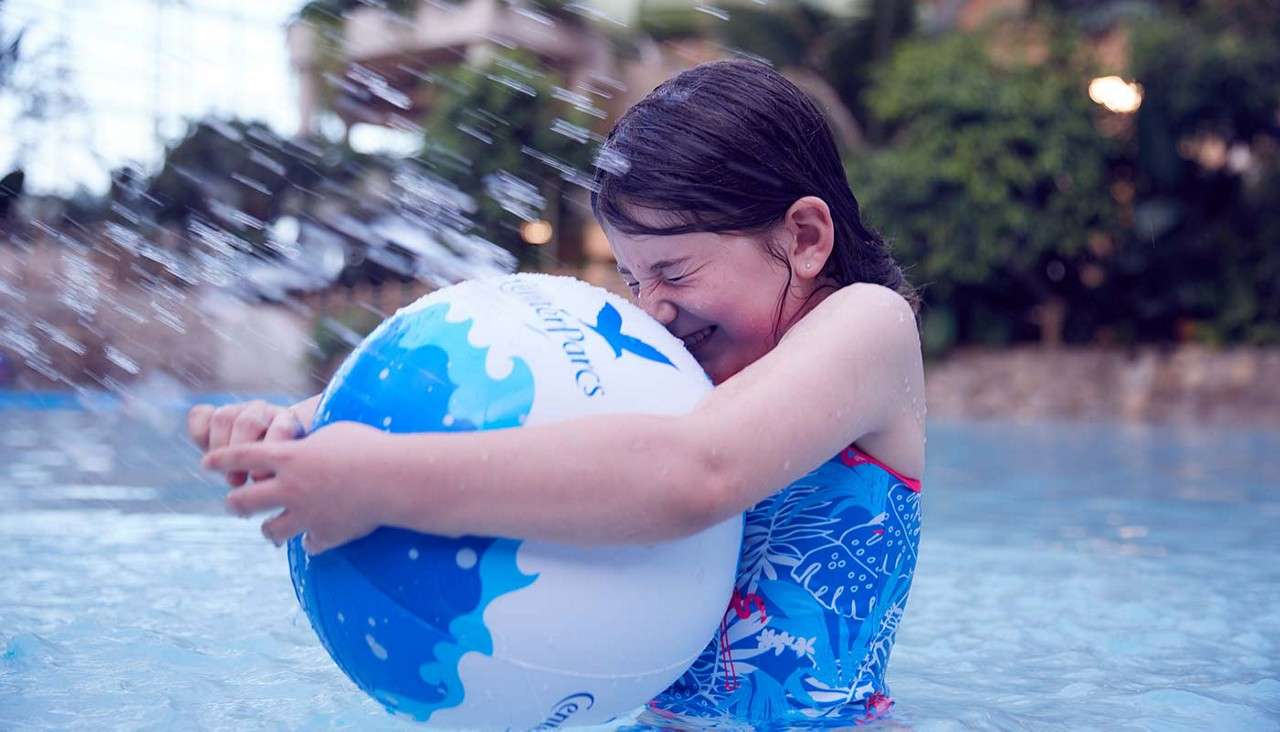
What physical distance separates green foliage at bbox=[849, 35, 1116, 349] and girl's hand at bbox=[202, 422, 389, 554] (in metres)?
13.9

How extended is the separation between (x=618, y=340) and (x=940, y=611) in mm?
2406

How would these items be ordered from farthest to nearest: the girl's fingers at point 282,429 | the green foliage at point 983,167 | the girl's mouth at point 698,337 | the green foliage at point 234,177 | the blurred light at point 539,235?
the blurred light at point 539,235 < the green foliage at point 234,177 < the green foliage at point 983,167 < the girl's mouth at point 698,337 < the girl's fingers at point 282,429

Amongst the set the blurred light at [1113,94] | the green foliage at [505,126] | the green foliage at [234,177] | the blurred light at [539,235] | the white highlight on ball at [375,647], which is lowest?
the white highlight on ball at [375,647]

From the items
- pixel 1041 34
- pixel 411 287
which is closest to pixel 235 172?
pixel 411 287

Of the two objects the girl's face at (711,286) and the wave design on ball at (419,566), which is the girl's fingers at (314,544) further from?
the girl's face at (711,286)

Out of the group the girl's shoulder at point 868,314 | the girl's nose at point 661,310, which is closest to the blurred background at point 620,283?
the girl's nose at point 661,310

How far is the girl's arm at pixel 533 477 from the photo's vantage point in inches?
51.7

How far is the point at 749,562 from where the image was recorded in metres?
1.80

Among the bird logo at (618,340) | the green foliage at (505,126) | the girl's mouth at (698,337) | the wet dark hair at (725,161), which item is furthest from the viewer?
the green foliage at (505,126)

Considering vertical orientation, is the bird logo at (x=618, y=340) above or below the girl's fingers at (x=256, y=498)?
above

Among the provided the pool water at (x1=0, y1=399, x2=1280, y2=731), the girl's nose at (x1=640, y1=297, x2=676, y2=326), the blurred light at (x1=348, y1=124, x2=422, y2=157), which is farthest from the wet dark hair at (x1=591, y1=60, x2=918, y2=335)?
the blurred light at (x1=348, y1=124, x2=422, y2=157)

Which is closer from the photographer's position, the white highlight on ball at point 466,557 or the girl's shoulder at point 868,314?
the white highlight on ball at point 466,557

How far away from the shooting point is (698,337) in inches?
72.0

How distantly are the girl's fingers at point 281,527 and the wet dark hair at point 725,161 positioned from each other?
65 cm
